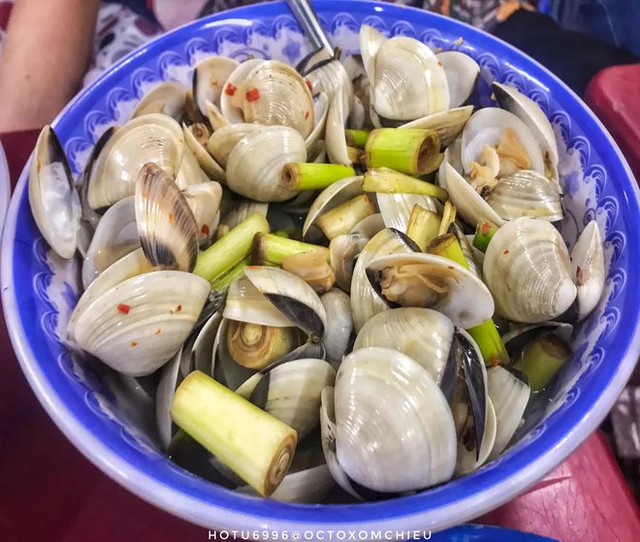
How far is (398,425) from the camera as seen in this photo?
436mm

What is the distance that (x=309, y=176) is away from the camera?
25.4 inches

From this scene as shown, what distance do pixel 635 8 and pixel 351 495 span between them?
1.26 meters

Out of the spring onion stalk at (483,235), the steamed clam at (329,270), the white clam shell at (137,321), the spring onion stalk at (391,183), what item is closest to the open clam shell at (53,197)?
the steamed clam at (329,270)

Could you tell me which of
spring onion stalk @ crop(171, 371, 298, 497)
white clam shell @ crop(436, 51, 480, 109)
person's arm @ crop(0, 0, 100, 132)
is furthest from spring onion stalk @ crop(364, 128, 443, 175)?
person's arm @ crop(0, 0, 100, 132)

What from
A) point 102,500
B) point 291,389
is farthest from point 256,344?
point 102,500

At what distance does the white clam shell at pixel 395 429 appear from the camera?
43 cm

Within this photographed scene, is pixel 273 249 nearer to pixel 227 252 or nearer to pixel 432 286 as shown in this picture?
pixel 227 252

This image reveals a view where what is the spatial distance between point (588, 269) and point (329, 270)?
264 millimetres

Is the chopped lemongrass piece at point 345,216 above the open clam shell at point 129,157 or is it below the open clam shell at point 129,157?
below

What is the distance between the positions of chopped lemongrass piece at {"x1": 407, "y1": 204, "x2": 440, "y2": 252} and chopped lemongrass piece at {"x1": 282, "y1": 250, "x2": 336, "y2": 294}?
0.33ft

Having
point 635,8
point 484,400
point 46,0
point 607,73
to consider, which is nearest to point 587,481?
point 484,400

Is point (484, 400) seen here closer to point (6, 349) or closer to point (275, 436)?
point (275, 436)

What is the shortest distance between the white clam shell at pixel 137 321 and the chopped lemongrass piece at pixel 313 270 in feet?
0.35

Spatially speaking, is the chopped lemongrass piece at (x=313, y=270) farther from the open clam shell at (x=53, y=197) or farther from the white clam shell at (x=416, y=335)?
the open clam shell at (x=53, y=197)
